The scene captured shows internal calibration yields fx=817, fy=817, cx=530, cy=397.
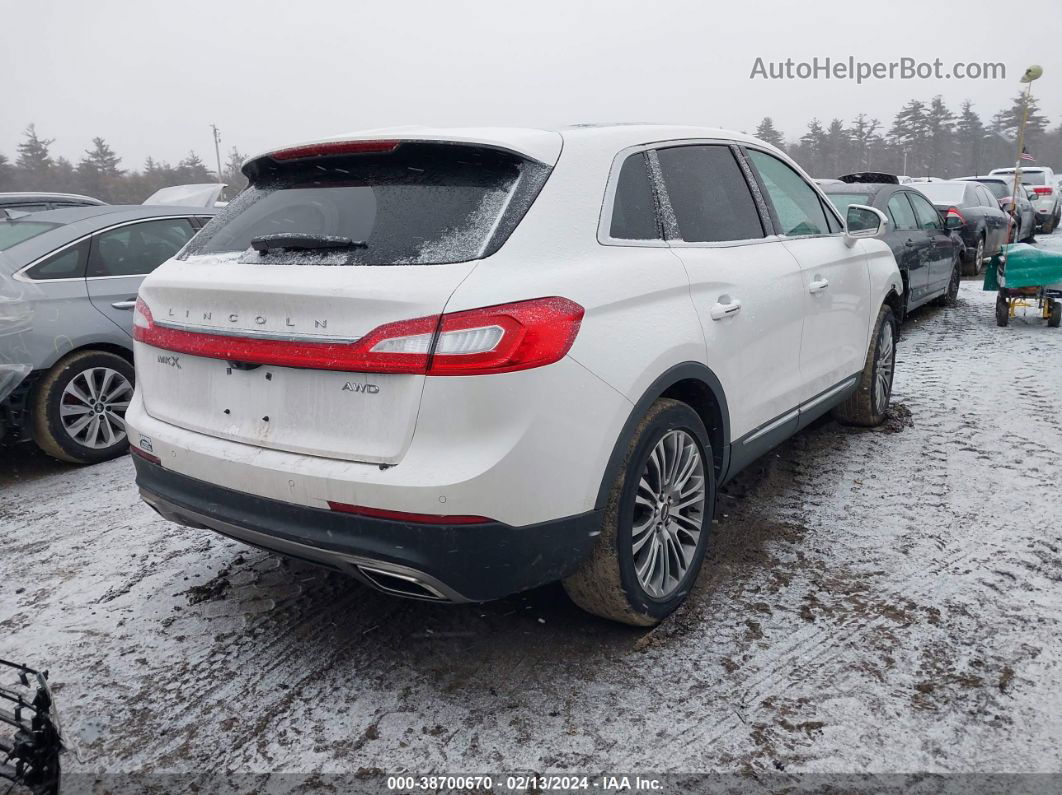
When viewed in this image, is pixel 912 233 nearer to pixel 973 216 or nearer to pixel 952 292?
pixel 952 292

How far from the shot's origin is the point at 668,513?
116 inches

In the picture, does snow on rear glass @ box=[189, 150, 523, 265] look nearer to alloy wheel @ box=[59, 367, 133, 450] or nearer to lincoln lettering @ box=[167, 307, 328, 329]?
lincoln lettering @ box=[167, 307, 328, 329]

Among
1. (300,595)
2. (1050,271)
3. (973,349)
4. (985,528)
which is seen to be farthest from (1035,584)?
(1050,271)

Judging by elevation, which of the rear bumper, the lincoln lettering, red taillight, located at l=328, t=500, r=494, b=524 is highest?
the lincoln lettering

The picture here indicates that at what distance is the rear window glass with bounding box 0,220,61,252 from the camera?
5.31 metres

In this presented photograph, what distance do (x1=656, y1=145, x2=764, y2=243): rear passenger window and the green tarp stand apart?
638 centimetres

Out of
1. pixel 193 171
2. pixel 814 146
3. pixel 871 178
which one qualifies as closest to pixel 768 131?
pixel 814 146

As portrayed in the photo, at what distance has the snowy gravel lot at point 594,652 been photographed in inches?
93.0

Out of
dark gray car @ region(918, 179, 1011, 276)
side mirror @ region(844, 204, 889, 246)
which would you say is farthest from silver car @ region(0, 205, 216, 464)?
dark gray car @ region(918, 179, 1011, 276)

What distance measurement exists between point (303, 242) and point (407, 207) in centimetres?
35

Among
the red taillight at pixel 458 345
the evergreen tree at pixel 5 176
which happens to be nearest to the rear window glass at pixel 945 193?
the red taillight at pixel 458 345

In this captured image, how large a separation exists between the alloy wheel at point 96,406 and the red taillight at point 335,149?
2905 millimetres

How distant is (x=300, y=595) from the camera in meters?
3.29

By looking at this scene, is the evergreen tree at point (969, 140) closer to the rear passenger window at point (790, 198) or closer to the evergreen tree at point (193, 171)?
the evergreen tree at point (193, 171)
